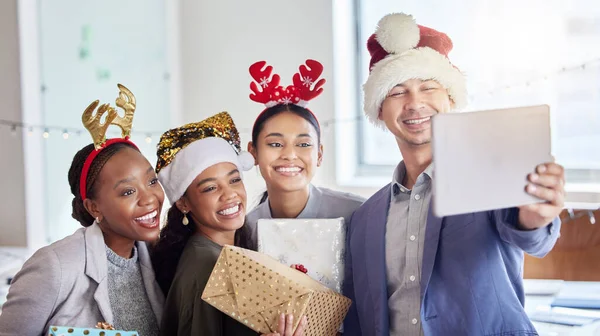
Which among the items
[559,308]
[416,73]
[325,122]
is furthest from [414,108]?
[325,122]

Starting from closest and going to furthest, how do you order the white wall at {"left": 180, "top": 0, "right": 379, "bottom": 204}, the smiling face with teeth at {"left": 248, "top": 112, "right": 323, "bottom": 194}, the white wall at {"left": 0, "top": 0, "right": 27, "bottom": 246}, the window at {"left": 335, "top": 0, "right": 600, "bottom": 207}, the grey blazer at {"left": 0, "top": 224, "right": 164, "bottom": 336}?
1. the grey blazer at {"left": 0, "top": 224, "right": 164, "bottom": 336}
2. the smiling face with teeth at {"left": 248, "top": 112, "right": 323, "bottom": 194}
3. the window at {"left": 335, "top": 0, "right": 600, "bottom": 207}
4. the white wall at {"left": 0, "top": 0, "right": 27, "bottom": 246}
5. the white wall at {"left": 180, "top": 0, "right": 379, "bottom": 204}

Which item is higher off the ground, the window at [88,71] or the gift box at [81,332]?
the window at [88,71]

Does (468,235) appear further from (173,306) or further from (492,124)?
(173,306)

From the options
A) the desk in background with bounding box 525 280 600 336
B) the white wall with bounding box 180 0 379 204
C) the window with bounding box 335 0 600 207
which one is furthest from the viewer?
the white wall with bounding box 180 0 379 204

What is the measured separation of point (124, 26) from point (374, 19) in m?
1.58

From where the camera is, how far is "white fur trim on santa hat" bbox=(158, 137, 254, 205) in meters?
2.02

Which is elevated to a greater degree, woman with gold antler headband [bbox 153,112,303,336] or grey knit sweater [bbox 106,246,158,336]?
woman with gold antler headband [bbox 153,112,303,336]

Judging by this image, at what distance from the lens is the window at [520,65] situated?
365 cm

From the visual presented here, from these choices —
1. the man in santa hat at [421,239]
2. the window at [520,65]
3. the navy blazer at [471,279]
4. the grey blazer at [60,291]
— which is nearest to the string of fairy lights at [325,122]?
the window at [520,65]

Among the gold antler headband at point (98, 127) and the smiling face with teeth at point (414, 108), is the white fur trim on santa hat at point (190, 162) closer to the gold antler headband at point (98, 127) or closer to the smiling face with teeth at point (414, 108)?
the gold antler headband at point (98, 127)

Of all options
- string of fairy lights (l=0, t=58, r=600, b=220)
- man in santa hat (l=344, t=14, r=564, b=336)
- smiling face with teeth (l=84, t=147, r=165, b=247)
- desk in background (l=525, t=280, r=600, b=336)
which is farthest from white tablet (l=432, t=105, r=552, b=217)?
string of fairy lights (l=0, t=58, r=600, b=220)

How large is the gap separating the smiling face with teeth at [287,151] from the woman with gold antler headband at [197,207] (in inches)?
4.6

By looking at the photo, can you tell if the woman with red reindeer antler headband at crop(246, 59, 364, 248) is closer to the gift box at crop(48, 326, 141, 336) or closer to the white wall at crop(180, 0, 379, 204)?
the gift box at crop(48, 326, 141, 336)

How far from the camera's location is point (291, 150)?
2.24m
